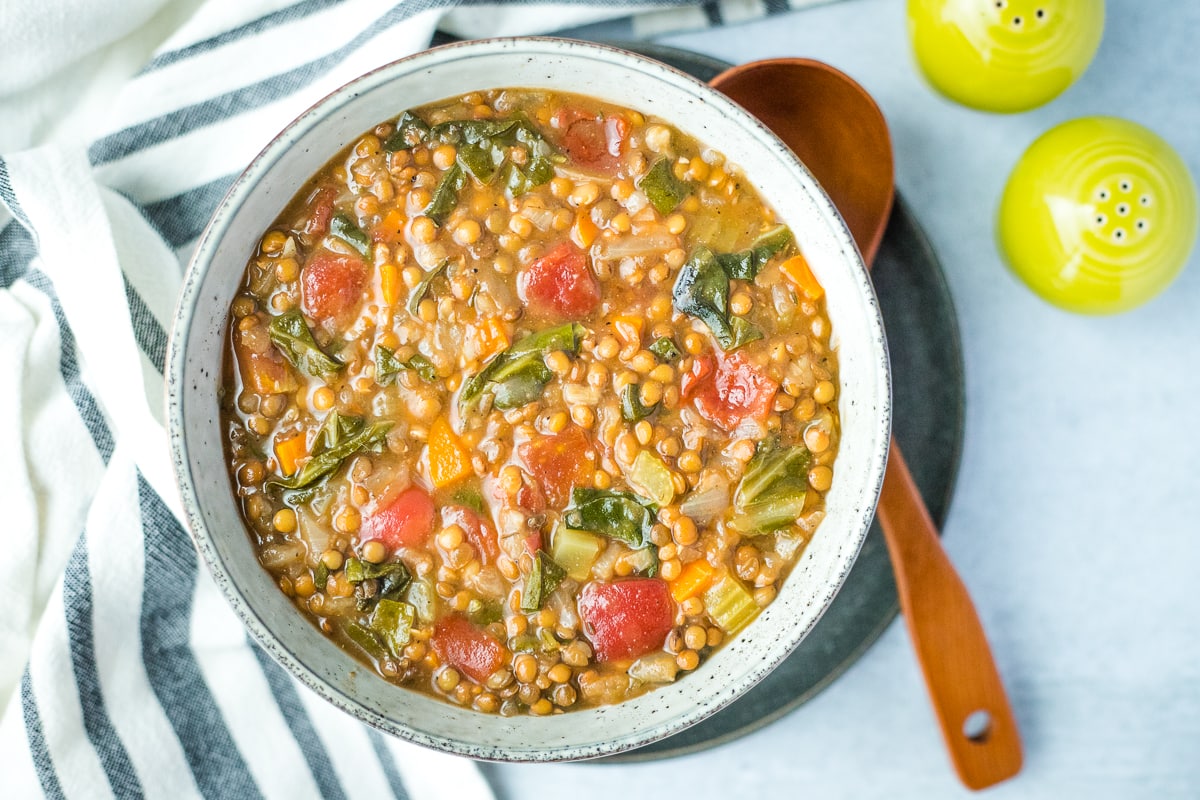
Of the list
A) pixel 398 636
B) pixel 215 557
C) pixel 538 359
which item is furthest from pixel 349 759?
pixel 538 359

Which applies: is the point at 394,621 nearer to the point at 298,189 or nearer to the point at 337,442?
the point at 337,442

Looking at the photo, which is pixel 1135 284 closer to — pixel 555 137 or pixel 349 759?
pixel 555 137

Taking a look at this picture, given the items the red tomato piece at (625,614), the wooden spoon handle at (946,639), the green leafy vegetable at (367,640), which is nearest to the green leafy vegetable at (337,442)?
the green leafy vegetable at (367,640)

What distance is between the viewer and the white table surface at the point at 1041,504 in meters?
3.74

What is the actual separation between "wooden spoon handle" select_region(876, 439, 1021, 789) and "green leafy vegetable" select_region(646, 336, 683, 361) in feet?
2.95

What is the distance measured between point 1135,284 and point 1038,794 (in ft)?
7.03

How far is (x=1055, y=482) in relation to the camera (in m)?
3.85

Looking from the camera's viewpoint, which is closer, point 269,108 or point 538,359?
point 538,359

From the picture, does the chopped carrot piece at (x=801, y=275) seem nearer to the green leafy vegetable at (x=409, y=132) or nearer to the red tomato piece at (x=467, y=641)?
the green leafy vegetable at (x=409, y=132)

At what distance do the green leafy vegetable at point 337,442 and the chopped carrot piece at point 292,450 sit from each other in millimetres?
39

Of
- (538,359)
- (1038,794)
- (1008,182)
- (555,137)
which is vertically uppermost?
(555,137)

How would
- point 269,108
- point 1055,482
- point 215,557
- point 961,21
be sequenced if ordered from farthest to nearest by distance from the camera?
point 1055,482 < point 269,108 < point 961,21 < point 215,557

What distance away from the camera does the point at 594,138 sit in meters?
3.19

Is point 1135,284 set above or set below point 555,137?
below
